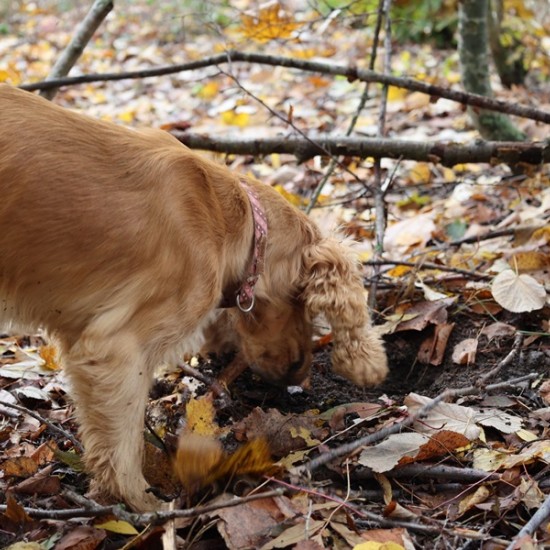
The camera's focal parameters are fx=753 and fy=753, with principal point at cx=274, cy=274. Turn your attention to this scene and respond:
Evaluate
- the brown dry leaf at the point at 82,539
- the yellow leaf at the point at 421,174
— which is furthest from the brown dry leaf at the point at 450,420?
the yellow leaf at the point at 421,174

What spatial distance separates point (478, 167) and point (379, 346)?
12.4 feet

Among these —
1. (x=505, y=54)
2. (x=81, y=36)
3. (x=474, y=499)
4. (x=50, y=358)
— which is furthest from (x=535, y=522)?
(x=505, y=54)

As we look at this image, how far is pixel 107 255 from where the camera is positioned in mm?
2830

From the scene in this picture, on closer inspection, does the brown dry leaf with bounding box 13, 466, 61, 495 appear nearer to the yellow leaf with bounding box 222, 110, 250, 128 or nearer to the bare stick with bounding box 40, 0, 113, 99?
the bare stick with bounding box 40, 0, 113, 99

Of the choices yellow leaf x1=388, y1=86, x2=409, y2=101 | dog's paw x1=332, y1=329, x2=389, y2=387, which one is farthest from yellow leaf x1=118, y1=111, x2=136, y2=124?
dog's paw x1=332, y1=329, x2=389, y2=387

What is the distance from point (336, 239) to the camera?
11.9 ft

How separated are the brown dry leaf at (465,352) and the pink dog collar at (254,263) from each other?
122 centimetres

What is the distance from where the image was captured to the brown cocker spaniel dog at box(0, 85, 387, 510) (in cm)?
276

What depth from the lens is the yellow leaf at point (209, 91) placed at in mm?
9379

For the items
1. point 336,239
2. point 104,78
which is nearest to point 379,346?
point 336,239

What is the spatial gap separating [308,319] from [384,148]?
1.79 meters

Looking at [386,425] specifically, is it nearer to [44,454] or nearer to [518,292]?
[518,292]

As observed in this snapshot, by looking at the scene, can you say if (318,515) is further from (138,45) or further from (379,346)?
(138,45)

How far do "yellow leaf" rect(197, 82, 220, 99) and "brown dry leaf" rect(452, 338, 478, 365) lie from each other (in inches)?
246
